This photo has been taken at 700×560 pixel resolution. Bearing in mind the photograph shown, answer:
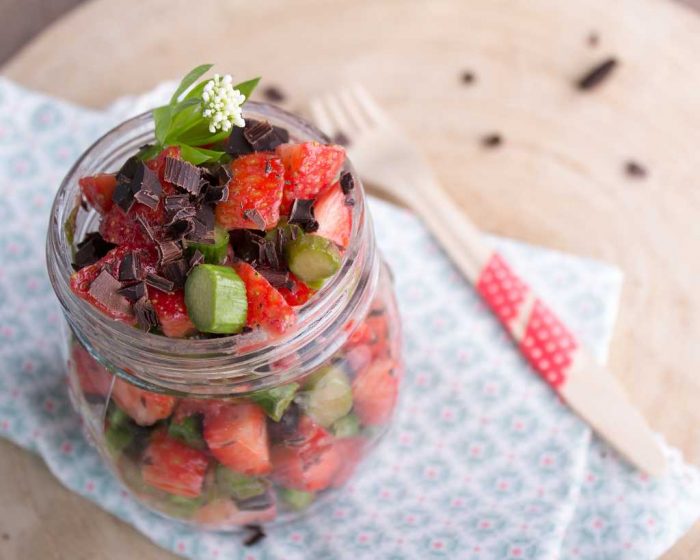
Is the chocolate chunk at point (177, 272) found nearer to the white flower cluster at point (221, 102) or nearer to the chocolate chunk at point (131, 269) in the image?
the chocolate chunk at point (131, 269)

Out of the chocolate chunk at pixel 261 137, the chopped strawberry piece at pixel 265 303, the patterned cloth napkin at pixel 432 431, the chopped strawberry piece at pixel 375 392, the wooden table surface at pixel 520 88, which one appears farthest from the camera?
the wooden table surface at pixel 520 88

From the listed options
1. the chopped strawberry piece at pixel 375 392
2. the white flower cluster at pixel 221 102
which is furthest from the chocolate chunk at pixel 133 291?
the chopped strawberry piece at pixel 375 392

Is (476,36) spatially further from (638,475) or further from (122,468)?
(122,468)

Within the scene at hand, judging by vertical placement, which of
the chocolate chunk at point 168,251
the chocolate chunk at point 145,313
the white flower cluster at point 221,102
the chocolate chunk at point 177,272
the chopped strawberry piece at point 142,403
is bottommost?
the chopped strawberry piece at point 142,403

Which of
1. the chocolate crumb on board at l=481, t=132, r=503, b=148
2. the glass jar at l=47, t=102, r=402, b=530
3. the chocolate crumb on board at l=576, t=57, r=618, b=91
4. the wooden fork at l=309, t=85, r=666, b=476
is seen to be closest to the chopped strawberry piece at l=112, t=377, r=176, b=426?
the glass jar at l=47, t=102, r=402, b=530

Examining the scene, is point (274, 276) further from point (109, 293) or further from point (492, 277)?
point (492, 277)

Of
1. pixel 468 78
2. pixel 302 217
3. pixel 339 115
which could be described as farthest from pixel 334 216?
pixel 468 78

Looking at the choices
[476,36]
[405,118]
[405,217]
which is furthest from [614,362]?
[476,36]

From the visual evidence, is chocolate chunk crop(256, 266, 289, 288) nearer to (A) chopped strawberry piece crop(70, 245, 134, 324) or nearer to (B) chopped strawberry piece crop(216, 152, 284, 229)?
(B) chopped strawberry piece crop(216, 152, 284, 229)
